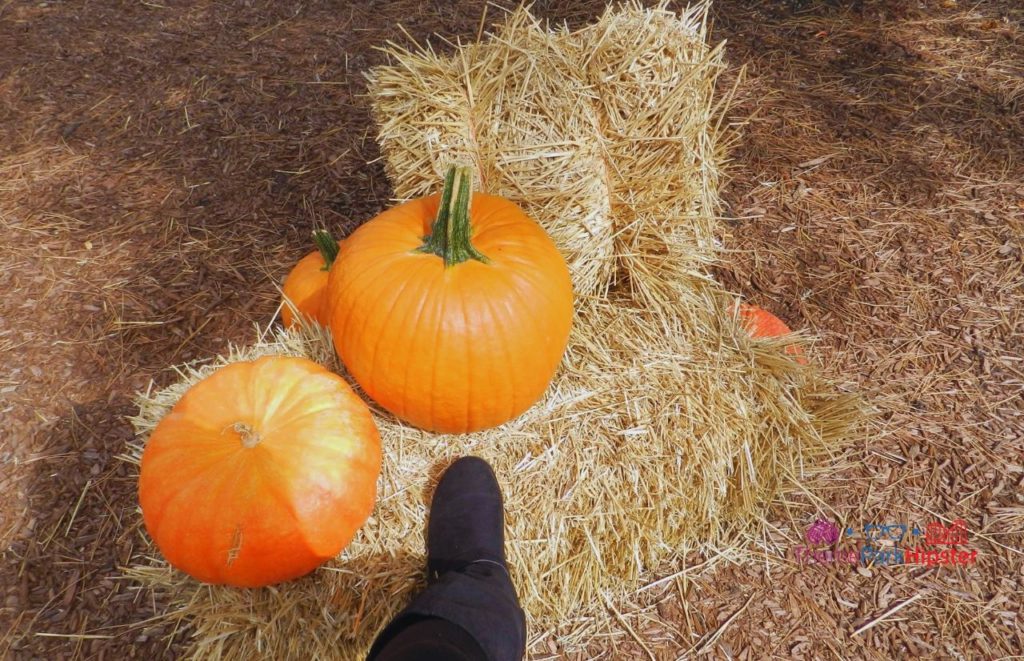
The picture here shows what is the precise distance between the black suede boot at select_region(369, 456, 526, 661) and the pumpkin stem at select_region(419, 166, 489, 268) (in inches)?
31.4

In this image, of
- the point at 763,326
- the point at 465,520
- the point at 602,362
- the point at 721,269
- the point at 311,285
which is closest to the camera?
the point at 465,520

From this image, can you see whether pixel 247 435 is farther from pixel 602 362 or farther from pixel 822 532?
pixel 822 532

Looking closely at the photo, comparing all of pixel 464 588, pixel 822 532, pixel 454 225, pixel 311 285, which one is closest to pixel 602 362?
pixel 454 225

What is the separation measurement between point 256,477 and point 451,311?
78 centimetres

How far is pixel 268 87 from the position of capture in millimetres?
4305

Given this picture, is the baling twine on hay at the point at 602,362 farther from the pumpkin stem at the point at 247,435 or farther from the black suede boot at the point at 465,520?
the pumpkin stem at the point at 247,435

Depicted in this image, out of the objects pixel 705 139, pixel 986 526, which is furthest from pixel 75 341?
pixel 986 526

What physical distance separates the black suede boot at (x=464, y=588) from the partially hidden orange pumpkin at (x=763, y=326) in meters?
1.42

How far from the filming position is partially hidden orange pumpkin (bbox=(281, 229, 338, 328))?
2.50 m

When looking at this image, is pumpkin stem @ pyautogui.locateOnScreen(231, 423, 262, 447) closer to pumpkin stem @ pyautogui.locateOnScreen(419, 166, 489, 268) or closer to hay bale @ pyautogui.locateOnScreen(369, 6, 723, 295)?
pumpkin stem @ pyautogui.locateOnScreen(419, 166, 489, 268)

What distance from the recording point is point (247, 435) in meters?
1.77

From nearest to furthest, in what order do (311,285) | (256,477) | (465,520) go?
(256,477), (465,520), (311,285)

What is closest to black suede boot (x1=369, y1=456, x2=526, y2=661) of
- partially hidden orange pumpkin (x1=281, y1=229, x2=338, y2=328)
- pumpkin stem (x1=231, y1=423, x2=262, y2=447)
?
pumpkin stem (x1=231, y1=423, x2=262, y2=447)

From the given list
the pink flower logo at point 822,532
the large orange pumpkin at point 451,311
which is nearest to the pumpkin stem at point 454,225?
the large orange pumpkin at point 451,311
